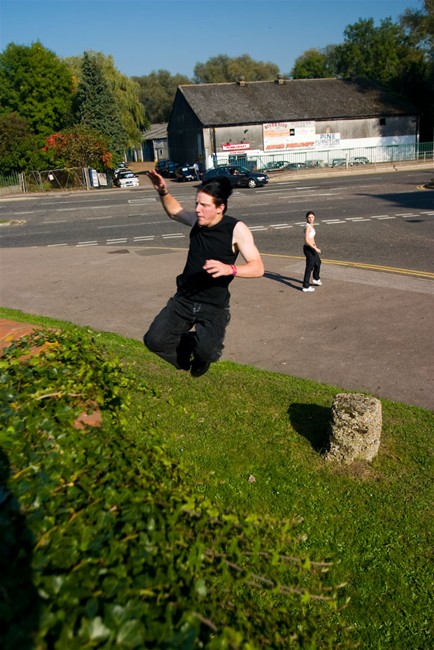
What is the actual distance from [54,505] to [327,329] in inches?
310

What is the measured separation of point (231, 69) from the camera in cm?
11794

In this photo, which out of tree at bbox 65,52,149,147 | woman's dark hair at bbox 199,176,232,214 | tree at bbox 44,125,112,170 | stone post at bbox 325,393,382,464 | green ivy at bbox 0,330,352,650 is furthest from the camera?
tree at bbox 65,52,149,147

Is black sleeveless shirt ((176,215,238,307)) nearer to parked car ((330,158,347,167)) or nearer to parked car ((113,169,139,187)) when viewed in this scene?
parked car ((113,169,139,187))

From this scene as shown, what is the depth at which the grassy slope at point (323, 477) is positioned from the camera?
379 centimetres

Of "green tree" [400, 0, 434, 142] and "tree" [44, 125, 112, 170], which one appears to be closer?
"tree" [44, 125, 112, 170]

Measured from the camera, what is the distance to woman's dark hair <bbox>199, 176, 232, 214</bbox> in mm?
4844

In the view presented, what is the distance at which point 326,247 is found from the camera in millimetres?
16641

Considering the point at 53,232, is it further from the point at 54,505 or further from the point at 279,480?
the point at 54,505

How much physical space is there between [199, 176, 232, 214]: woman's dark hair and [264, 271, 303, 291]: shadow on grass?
23.5ft

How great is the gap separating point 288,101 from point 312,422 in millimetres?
59047

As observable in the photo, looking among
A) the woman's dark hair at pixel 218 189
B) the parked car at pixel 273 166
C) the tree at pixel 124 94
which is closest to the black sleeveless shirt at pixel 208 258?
the woman's dark hair at pixel 218 189

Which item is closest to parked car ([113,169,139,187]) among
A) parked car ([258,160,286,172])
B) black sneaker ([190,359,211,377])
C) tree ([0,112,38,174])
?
tree ([0,112,38,174])

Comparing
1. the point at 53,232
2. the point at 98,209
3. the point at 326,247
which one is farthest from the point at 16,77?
the point at 326,247

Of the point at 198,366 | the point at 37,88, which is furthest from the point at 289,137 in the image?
the point at 198,366
